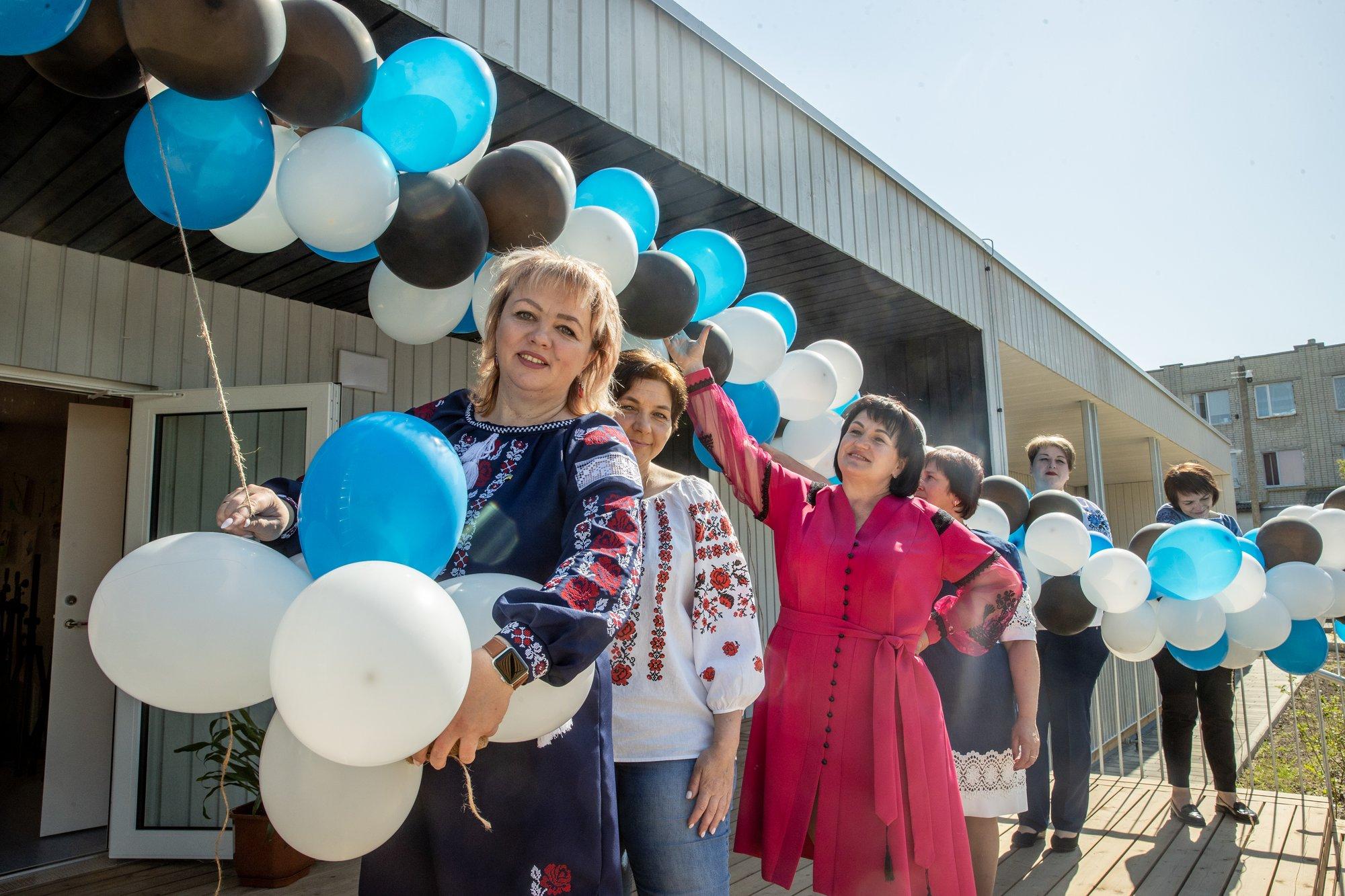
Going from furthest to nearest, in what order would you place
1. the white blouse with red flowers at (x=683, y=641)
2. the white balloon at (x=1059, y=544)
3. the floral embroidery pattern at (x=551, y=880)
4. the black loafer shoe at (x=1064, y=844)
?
the black loafer shoe at (x=1064, y=844), the white balloon at (x=1059, y=544), the white blouse with red flowers at (x=683, y=641), the floral embroidery pattern at (x=551, y=880)

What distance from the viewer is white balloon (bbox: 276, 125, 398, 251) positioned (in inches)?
63.1

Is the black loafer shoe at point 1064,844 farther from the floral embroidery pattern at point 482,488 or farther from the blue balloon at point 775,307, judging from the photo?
the floral embroidery pattern at point 482,488

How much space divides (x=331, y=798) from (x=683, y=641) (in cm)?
71

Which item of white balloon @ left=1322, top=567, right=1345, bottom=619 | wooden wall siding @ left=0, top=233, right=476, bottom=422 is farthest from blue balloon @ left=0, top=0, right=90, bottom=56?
white balloon @ left=1322, top=567, right=1345, bottom=619

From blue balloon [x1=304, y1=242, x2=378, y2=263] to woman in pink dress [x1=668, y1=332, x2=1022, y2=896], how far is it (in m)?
0.86

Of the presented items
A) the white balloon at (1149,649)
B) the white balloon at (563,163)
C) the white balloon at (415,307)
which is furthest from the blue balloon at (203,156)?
the white balloon at (1149,649)

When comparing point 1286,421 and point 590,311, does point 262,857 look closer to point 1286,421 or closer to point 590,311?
point 590,311

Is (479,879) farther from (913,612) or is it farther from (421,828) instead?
(913,612)

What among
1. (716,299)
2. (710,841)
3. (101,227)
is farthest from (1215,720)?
(101,227)

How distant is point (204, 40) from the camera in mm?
1268

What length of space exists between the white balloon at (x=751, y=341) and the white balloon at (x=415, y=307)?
2.81 feet

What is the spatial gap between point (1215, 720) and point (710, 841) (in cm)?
305

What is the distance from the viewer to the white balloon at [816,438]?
3092 mm

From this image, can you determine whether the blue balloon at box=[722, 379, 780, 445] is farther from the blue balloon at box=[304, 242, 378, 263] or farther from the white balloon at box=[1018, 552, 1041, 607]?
the blue balloon at box=[304, 242, 378, 263]
